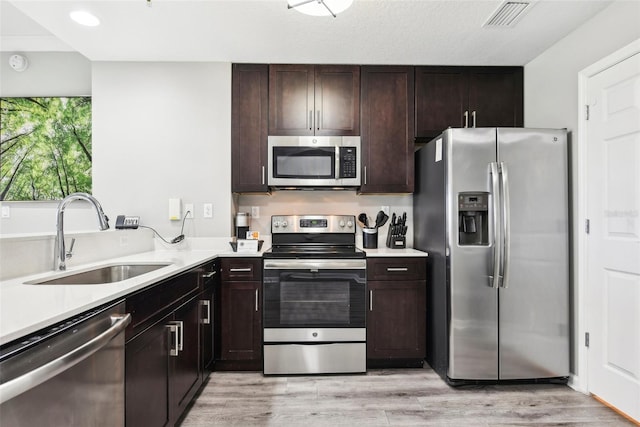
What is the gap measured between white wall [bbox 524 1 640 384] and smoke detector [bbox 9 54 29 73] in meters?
4.43

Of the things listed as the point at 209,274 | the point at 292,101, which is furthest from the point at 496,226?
the point at 209,274

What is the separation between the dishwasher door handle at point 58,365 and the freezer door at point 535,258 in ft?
7.44

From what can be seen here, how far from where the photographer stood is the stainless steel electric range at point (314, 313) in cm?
251

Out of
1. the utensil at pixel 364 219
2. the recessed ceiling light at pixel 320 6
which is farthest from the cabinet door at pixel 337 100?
the recessed ceiling light at pixel 320 6

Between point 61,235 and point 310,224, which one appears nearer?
point 61,235

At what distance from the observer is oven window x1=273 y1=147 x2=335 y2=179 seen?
9.35ft

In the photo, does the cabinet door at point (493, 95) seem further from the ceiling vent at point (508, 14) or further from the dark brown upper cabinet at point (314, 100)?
the dark brown upper cabinet at point (314, 100)

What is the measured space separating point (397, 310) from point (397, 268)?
0.32 m

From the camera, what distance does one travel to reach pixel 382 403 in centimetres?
213

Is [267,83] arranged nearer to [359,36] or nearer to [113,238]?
[359,36]

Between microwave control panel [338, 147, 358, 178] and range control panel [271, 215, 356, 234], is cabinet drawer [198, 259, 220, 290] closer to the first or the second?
range control panel [271, 215, 356, 234]

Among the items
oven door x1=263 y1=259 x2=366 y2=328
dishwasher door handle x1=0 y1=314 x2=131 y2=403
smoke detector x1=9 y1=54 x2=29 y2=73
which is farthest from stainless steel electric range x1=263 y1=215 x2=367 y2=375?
smoke detector x1=9 y1=54 x2=29 y2=73

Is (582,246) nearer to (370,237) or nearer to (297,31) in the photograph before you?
(370,237)

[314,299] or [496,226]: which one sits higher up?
[496,226]
